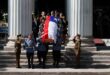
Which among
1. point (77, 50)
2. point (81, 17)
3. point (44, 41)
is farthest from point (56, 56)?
point (81, 17)

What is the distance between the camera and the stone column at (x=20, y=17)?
2912 cm

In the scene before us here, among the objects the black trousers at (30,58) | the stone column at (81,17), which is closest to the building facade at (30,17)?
the stone column at (81,17)

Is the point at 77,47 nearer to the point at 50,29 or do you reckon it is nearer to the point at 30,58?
the point at 50,29

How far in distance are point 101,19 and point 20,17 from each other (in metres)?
12.6

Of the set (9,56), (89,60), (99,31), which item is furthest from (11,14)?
(99,31)

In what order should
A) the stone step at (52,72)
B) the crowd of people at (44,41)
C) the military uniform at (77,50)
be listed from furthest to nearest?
the military uniform at (77,50)
the crowd of people at (44,41)
the stone step at (52,72)

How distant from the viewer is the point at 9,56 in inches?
1136

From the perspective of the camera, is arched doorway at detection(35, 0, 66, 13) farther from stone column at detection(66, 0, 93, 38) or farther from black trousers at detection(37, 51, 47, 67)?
black trousers at detection(37, 51, 47, 67)

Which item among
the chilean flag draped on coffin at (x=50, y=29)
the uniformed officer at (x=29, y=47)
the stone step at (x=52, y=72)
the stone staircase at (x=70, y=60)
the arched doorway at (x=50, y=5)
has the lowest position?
the stone step at (x=52, y=72)

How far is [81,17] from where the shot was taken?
29.2 metres

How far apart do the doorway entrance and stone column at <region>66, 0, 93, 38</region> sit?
11.1 m

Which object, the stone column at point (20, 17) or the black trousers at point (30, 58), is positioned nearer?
the black trousers at point (30, 58)

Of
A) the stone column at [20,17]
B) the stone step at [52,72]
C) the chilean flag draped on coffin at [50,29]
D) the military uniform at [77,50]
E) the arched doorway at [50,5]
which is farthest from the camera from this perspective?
the arched doorway at [50,5]

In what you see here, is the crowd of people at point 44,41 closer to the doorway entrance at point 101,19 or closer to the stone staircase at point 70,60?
the stone staircase at point 70,60
